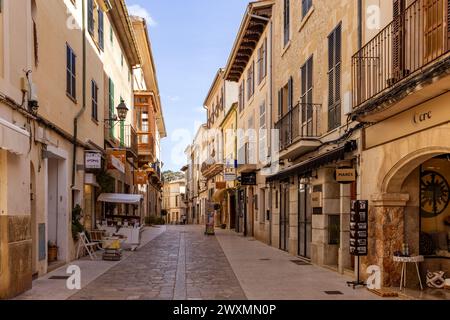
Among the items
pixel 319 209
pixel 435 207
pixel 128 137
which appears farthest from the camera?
pixel 128 137

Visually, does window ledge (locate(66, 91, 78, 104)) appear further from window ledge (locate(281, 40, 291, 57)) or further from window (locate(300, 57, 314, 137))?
window ledge (locate(281, 40, 291, 57))

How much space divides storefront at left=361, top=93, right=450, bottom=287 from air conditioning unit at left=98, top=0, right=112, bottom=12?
39.4ft

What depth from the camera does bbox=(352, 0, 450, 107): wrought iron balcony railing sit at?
8.09 m

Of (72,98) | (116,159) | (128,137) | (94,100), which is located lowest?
(116,159)

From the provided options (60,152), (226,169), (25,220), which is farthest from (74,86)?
(226,169)

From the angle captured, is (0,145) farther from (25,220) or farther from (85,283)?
(85,283)

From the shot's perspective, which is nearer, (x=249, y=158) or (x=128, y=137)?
(x=128, y=137)

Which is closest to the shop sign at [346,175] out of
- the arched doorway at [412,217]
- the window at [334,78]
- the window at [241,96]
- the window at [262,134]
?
the arched doorway at [412,217]

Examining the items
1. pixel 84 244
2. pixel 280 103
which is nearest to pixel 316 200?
pixel 280 103

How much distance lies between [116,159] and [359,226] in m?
10.4

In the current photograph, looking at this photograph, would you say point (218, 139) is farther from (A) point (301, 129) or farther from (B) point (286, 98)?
(A) point (301, 129)

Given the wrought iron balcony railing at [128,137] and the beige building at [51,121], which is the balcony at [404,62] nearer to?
the beige building at [51,121]

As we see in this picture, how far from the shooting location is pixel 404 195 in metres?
9.91

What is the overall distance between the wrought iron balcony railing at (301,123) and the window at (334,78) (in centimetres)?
94
